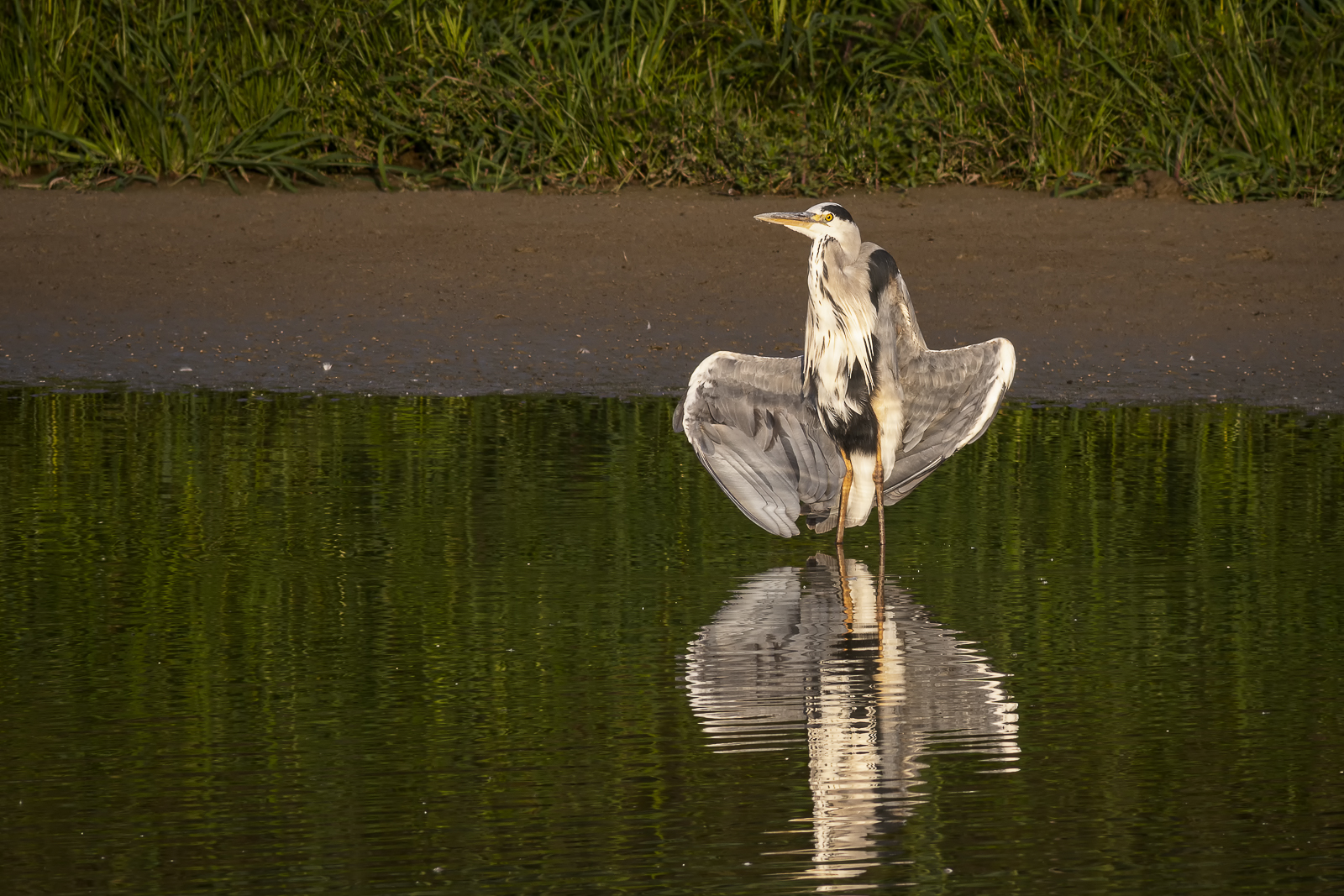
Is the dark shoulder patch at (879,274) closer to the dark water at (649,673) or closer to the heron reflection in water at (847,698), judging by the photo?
the dark water at (649,673)

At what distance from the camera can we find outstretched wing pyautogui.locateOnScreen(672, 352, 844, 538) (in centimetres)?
597

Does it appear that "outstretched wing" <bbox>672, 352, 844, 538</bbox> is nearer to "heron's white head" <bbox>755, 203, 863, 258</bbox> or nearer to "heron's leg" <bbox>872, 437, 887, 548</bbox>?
"heron's leg" <bbox>872, 437, 887, 548</bbox>

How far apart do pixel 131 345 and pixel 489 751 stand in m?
5.66

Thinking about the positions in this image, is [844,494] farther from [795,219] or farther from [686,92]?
[686,92]

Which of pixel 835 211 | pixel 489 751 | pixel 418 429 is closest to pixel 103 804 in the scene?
pixel 489 751

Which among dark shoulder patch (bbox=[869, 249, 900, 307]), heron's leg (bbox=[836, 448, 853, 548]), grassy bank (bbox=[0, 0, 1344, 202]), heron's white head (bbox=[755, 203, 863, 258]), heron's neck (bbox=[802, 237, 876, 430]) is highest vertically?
grassy bank (bbox=[0, 0, 1344, 202])

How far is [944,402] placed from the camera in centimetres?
623

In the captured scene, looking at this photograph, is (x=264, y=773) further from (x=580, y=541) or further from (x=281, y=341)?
(x=281, y=341)

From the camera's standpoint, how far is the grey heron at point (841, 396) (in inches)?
238

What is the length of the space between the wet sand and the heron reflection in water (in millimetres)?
3203

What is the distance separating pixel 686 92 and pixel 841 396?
607 centimetres

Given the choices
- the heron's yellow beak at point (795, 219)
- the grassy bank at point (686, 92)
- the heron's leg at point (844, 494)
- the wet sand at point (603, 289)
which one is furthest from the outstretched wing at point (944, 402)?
the grassy bank at point (686, 92)

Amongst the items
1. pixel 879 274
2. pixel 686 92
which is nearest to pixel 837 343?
pixel 879 274

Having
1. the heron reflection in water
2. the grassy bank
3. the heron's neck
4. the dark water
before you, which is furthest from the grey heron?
the grassy bank
